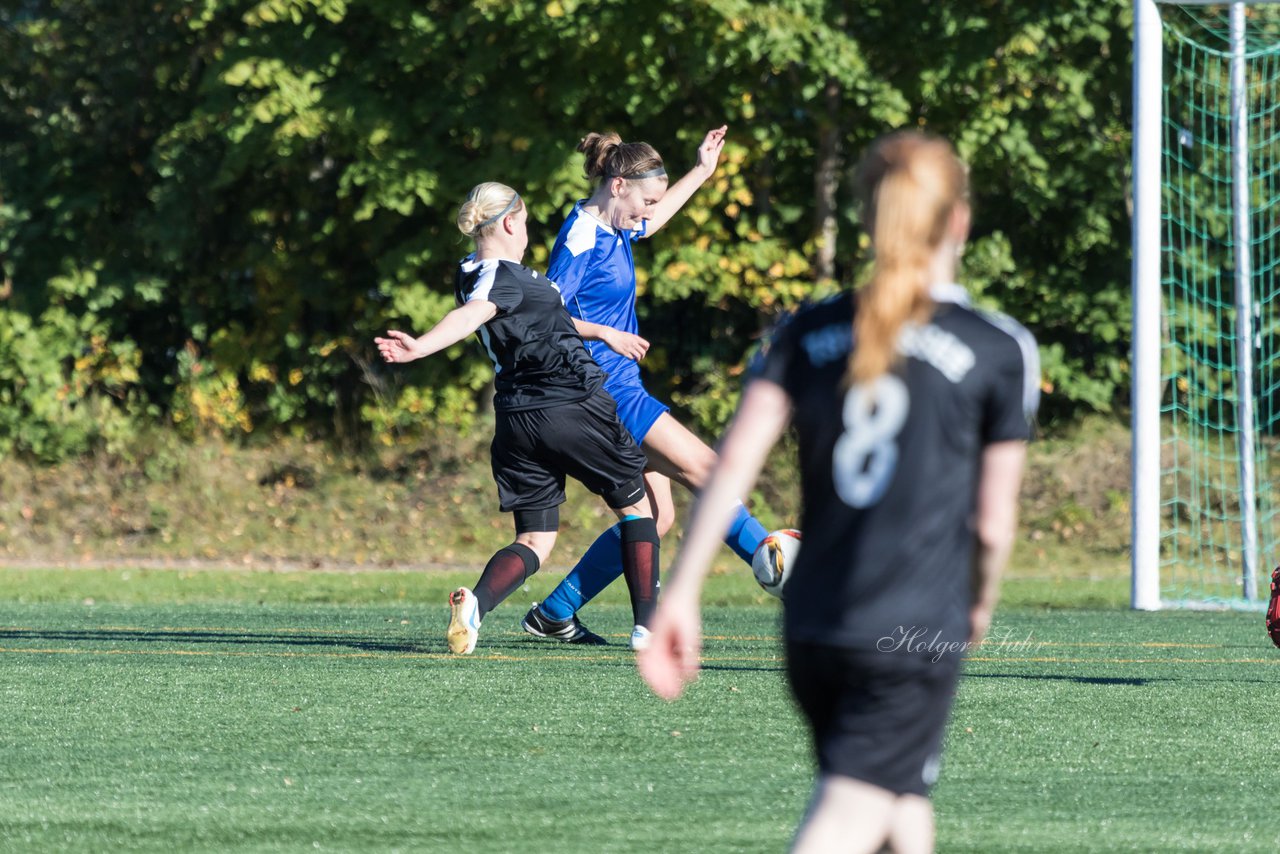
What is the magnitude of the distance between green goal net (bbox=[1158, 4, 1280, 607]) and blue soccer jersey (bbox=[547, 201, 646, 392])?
754 cm

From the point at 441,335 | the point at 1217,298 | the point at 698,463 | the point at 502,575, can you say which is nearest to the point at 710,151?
the point at 698,463

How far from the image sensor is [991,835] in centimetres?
407

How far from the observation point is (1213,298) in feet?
54.5

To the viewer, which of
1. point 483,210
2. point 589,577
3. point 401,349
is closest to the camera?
point 401,349

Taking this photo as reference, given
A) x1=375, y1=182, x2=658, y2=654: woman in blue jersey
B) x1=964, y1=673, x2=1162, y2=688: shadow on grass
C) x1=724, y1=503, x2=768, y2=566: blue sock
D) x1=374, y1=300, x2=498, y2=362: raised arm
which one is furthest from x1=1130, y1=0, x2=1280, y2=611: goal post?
x1=374, y1=300, x2=498, y2=362: raised arm

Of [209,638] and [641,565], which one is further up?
[641,565]

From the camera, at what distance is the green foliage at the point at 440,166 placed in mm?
16438

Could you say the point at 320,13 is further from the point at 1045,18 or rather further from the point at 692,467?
the point at 692,467

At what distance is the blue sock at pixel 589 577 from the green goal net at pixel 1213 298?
7343 millimetres

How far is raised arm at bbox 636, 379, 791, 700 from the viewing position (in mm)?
2654

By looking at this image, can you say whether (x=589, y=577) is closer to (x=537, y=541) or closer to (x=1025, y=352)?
(x=537, y=541)

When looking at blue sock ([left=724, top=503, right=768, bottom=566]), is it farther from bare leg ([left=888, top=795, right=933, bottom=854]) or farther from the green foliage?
the green foliage

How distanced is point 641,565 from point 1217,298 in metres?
10.6

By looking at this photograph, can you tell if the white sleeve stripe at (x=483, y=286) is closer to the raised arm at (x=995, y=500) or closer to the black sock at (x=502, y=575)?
the black sock at (x=502, y=575)
